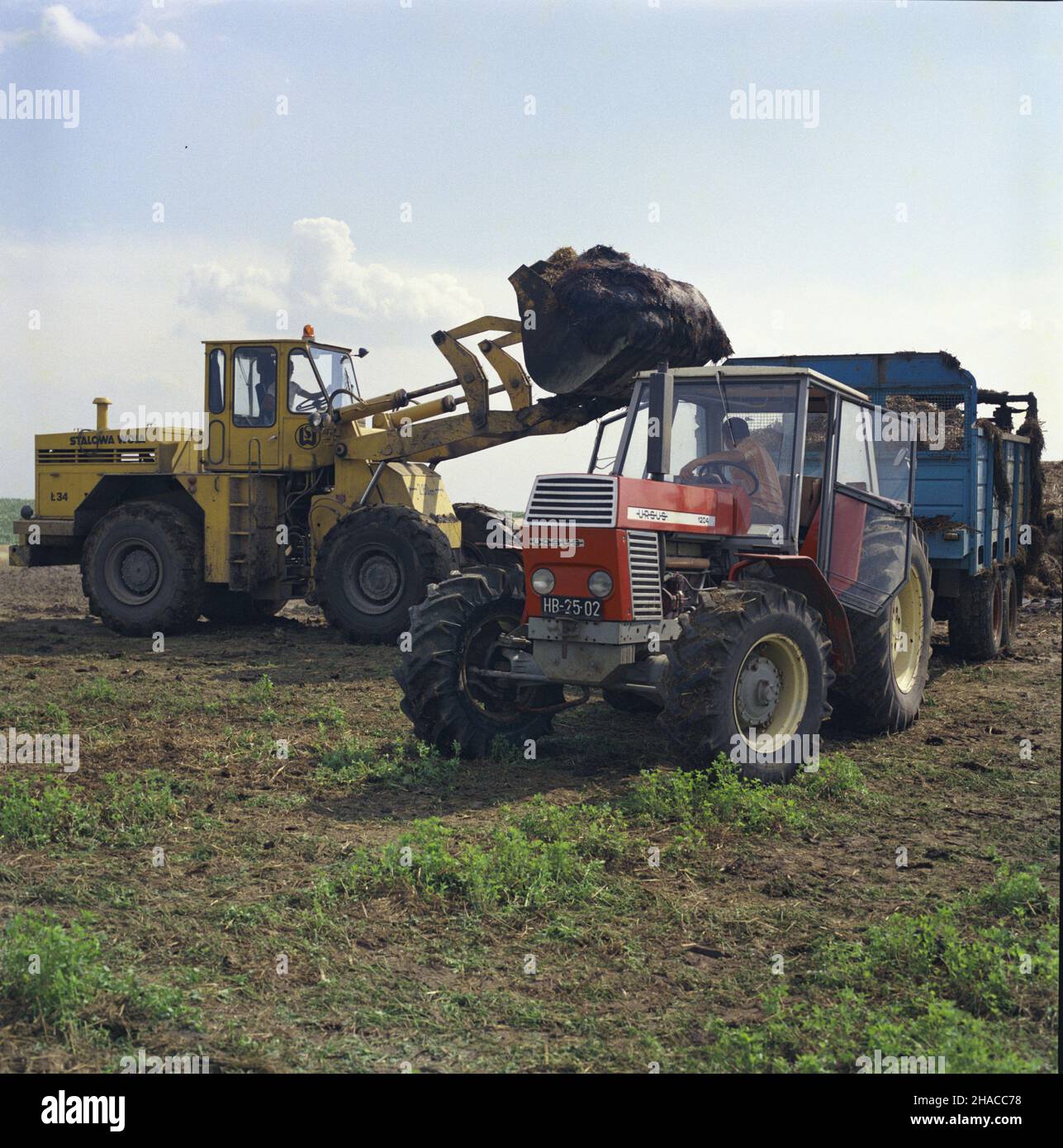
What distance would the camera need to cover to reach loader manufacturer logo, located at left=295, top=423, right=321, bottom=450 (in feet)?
47.8

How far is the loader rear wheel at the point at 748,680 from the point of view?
6824 millimetres

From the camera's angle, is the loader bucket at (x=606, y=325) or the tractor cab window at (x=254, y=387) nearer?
the loader bucket at (x=606, y=325)

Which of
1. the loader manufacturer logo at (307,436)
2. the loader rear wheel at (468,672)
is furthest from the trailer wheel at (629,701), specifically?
the loader manufacturer logo at (307,436)

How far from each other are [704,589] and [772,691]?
74 centimetres

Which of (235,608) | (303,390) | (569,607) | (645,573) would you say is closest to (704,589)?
(645,573)

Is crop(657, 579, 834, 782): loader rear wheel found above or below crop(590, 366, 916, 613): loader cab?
below

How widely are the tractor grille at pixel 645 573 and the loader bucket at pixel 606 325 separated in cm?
526

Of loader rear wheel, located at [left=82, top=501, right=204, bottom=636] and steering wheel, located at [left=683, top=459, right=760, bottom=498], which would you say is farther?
loader rear wheel, located at [left=82, top=501, right=204, bottom=636]

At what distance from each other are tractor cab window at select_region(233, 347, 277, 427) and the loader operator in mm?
7898

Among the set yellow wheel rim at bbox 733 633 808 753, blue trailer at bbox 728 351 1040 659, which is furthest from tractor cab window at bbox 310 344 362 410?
yellow wheel rim at bbox 733 633 808 753

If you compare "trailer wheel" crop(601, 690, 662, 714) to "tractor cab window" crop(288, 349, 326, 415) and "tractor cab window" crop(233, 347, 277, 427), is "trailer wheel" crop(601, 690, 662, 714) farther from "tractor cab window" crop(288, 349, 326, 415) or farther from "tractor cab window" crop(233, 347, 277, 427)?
"tractor cab window" crop(233, 347, 277, 427)

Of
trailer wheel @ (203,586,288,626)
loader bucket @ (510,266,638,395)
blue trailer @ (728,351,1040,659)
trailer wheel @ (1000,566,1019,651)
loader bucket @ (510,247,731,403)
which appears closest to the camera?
blue trailer @ (728,351,1040,659)

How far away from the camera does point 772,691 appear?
7.41m

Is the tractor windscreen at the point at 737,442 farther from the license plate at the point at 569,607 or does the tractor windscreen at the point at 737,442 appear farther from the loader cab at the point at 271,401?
the loader cab at the point at 271,401
